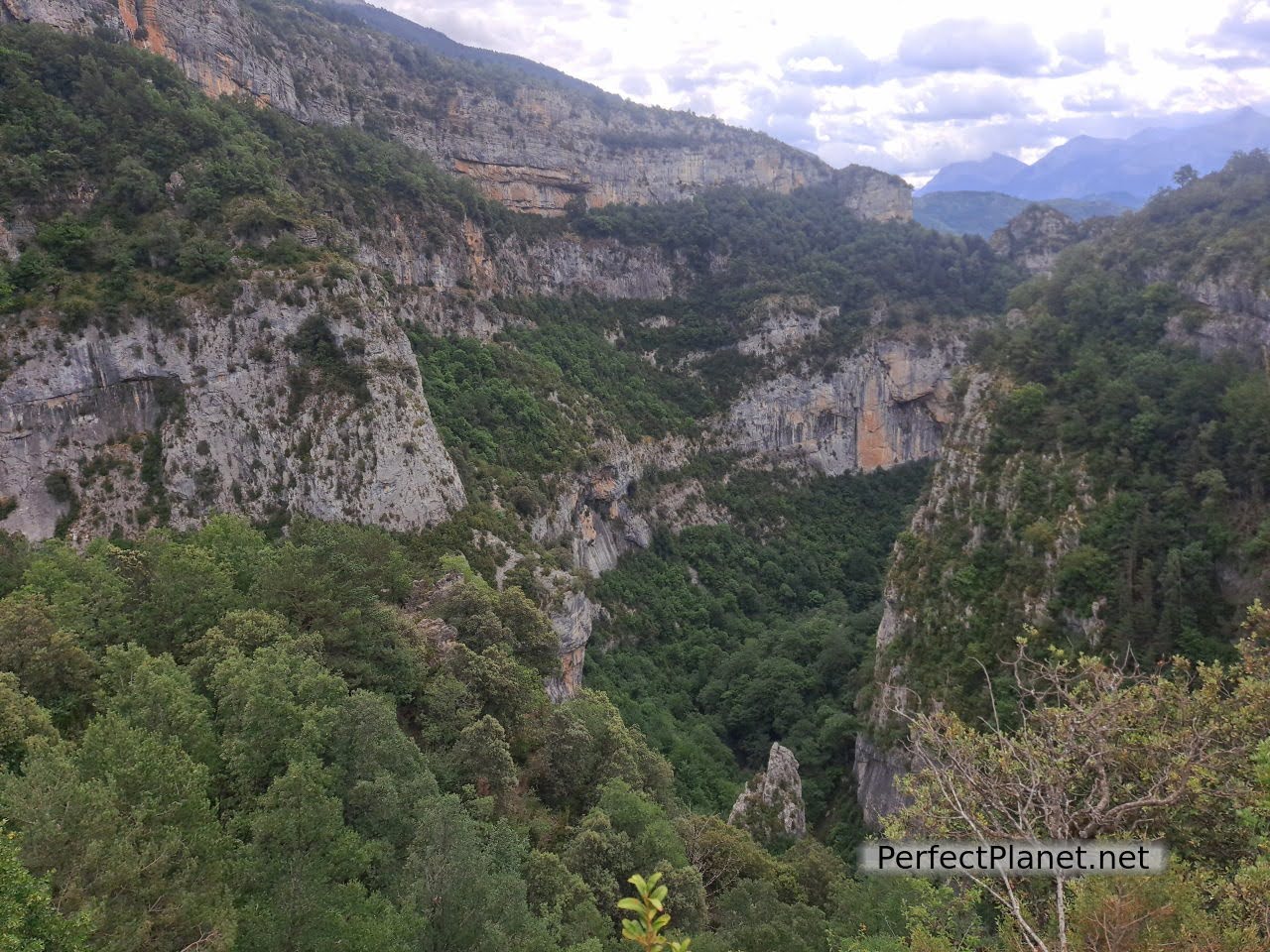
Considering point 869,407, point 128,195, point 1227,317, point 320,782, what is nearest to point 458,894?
point 320,782

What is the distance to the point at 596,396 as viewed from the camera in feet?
222

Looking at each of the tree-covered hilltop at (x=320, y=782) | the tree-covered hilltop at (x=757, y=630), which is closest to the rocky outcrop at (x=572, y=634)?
the tree-covered hilltop at (x=757, y=630)

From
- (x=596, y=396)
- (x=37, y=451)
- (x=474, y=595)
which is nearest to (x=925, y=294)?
(x=596, y=396)

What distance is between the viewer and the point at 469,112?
81.8 meters

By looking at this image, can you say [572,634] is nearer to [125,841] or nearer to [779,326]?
[125,841]

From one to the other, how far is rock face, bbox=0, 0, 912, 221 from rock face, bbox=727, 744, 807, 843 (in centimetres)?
5783

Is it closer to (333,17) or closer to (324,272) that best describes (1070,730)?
(324,272)

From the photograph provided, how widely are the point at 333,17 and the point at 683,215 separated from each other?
1838 inches

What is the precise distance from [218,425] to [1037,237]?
337ft

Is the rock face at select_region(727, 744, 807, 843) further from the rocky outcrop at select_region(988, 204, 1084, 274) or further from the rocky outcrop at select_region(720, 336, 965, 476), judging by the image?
the rocky outcrop at select_region(988, 204, 1084, 274)

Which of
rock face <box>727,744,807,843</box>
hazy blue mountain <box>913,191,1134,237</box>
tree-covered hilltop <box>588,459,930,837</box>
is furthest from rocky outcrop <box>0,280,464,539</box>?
hazy blue mountain <box>913,191,1134,237</box>

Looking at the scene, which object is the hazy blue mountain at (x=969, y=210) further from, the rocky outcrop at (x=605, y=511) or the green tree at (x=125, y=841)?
the green tree at (x=125, y=841)

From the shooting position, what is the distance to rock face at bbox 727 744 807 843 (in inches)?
1280

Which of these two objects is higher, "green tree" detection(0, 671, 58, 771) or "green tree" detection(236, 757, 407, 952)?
"green tree" detection(0, 671, 58, 771)
